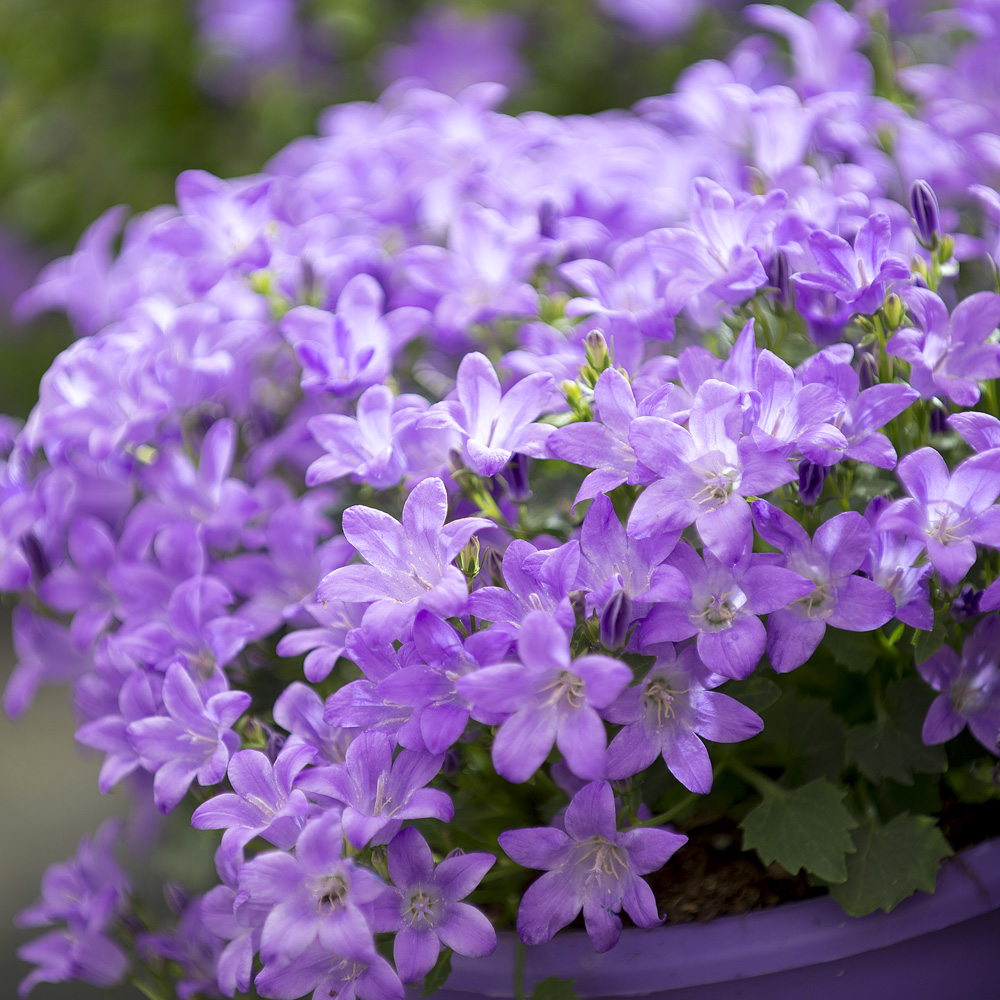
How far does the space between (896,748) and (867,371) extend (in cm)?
24

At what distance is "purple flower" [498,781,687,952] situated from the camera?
56 cm

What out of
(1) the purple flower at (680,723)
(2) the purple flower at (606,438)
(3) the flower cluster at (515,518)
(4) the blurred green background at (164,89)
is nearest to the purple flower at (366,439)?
(3) the flower cluster at (515,518)

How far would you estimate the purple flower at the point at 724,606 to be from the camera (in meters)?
0.54

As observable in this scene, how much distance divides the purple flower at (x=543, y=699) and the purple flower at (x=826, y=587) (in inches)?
4.9

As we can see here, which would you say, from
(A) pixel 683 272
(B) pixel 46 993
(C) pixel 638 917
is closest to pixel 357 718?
(C) pixel 638 917

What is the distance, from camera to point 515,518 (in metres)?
0.72

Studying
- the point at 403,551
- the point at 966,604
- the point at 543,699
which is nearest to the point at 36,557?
the point at 403,551

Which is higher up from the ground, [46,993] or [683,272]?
[683,272]

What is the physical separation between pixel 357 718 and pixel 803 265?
1.41 ft

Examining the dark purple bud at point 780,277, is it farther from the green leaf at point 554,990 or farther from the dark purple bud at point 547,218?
the green leaf at point 554,990

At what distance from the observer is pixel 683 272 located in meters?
0.69

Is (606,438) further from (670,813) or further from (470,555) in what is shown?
(670,813)

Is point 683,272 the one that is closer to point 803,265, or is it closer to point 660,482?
point 803,265

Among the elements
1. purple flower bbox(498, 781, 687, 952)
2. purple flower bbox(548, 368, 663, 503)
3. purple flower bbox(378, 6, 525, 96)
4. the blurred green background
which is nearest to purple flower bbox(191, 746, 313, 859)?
purple flower bbox(498, 781, 687, 952)
